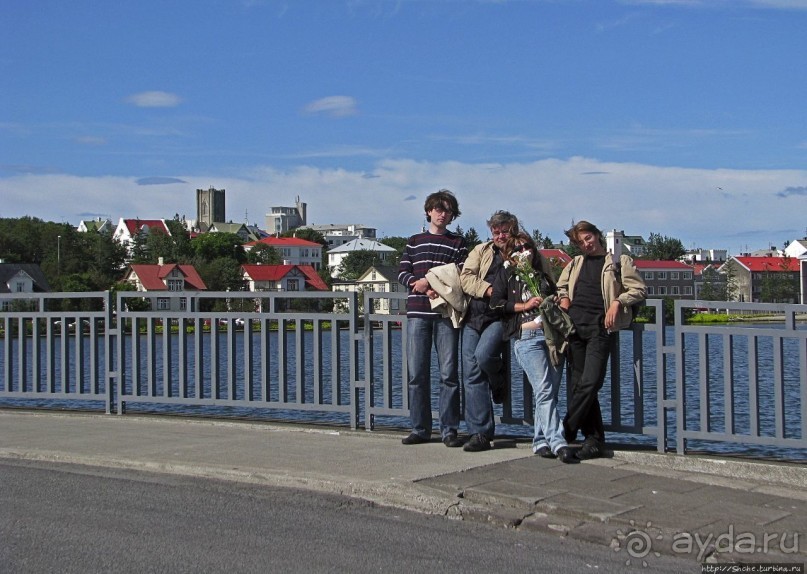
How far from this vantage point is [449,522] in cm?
639

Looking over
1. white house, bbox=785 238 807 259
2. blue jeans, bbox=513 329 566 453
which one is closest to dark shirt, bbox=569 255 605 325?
blue jeans, bbox=513 329 566 453

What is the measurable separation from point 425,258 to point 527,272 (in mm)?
1072

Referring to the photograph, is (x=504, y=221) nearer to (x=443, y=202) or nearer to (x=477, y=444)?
(x=443, y=202)

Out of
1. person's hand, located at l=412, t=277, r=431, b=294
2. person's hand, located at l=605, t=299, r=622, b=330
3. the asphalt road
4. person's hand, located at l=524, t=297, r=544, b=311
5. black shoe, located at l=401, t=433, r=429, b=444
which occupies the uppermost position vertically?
person's hand, located at l=412, t=277, r=431, b=294

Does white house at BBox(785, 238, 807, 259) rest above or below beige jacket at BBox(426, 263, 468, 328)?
above

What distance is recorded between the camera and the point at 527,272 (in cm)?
782

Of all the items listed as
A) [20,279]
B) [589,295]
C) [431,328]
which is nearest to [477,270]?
[431,328]

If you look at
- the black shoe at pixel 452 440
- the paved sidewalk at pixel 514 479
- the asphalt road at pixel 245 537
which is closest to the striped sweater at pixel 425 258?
the black shoe at pixel 452 440

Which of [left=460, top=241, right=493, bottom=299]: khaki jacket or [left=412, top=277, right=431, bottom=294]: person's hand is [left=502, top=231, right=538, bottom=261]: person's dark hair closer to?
[left=460, top=241, right=493, bottom=299]: khaki jacket

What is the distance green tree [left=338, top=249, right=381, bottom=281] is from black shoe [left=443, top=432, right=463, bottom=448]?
139m

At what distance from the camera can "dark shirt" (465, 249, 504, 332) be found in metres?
8.09

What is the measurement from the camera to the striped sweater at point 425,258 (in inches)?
334

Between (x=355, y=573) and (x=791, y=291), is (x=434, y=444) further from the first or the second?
(x=791, y=291)

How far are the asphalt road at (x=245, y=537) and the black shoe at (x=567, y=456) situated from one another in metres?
1.47
